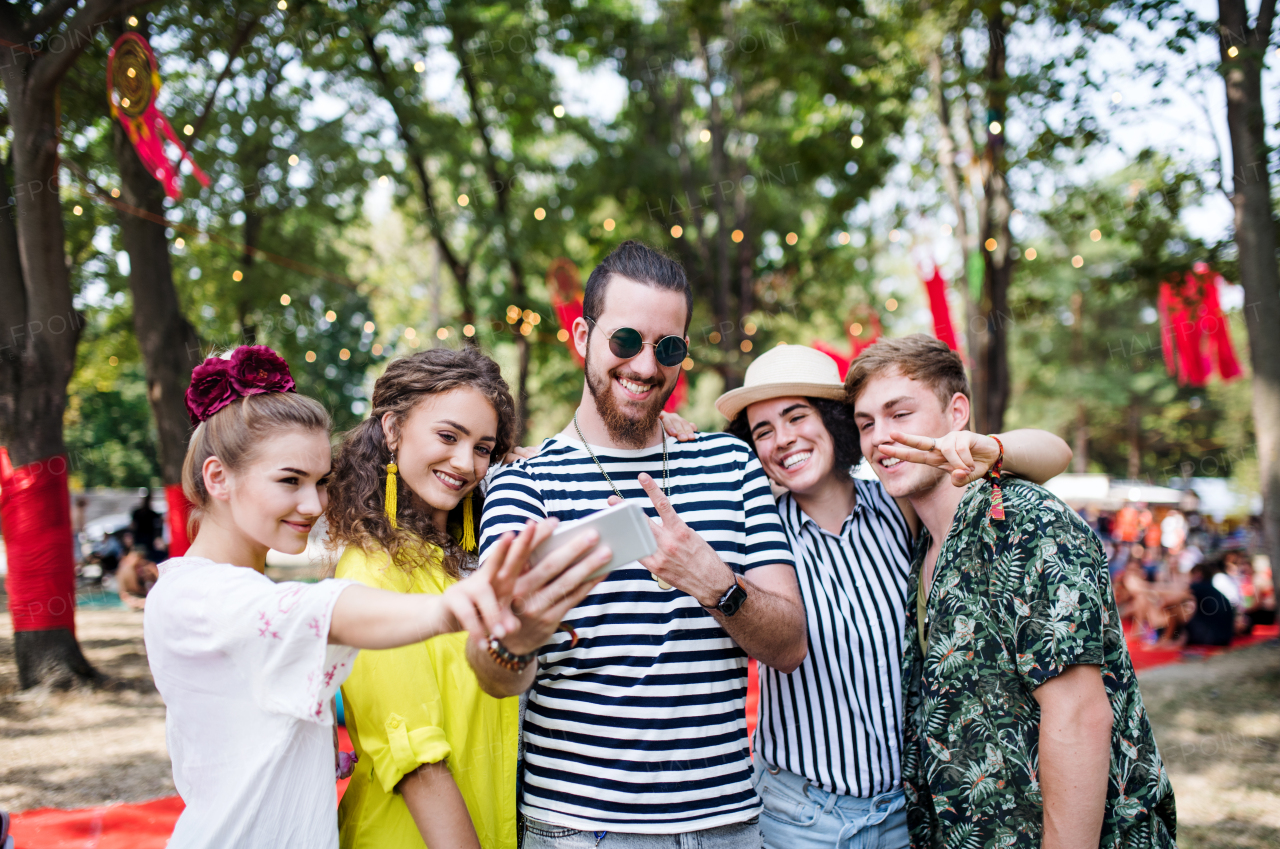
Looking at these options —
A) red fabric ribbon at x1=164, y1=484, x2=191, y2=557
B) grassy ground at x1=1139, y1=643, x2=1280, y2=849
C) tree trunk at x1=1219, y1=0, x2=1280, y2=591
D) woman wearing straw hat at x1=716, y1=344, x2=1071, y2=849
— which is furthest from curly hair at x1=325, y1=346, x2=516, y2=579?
tree trunk at x1=1219, y1=0, x2=1280, y2=591

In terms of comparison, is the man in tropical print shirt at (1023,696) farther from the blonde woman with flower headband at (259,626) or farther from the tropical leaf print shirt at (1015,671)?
the blonde woman with flower headband at (259,626)

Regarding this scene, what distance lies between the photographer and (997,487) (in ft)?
6.37

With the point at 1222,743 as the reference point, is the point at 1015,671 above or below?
above

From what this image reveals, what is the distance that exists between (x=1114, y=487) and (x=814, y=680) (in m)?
28.6

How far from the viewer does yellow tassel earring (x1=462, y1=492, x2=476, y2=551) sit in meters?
2.29

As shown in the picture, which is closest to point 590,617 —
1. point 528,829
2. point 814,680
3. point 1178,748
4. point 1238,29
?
point 528,829

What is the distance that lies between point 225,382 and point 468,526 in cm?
77

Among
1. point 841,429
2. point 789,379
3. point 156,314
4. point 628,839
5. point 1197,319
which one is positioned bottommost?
point 628,839

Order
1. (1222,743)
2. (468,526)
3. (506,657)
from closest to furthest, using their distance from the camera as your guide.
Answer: (506,657), (468,526), (1222,743)

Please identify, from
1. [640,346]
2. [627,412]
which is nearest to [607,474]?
[627,412]

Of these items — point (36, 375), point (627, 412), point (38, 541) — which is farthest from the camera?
point (36, 375)

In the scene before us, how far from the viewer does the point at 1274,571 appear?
6.66 m

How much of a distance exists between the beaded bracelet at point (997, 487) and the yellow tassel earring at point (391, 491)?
157 centimetres

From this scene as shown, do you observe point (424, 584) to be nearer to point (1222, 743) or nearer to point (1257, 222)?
point (1222, 743)
